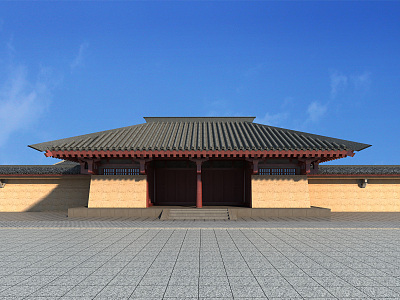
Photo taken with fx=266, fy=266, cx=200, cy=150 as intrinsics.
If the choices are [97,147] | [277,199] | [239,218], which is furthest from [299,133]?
[97,147]

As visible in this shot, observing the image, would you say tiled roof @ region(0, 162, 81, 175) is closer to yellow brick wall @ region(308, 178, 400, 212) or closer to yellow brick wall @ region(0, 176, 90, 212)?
yellow brick wall @ region(0, 176, 90, 212)

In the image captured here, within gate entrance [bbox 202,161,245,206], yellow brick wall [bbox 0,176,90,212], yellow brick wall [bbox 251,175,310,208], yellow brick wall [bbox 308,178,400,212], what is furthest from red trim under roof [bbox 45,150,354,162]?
yellow brick wall [bbox 0,176,90,212]

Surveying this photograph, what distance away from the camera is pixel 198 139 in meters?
16.7

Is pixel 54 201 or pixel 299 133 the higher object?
pixel 299 133

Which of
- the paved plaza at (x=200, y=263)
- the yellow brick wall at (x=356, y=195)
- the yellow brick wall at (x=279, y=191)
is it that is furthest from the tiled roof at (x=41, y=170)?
the yellow brick wall at (x=356, y=195)

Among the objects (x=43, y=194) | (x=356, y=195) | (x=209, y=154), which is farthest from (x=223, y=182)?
(x=43, y=194)

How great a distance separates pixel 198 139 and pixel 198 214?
464 cm

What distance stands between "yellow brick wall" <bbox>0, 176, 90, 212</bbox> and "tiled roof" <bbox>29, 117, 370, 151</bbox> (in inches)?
169

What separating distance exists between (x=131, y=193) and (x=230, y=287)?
11.6 m

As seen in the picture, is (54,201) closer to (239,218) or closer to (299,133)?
(239,218)

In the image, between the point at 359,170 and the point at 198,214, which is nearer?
the point at 198,214

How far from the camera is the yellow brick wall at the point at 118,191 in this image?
15.7 m

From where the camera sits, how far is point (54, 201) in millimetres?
19000

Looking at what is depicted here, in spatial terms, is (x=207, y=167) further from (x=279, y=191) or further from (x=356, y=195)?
(x=356, y=195)
